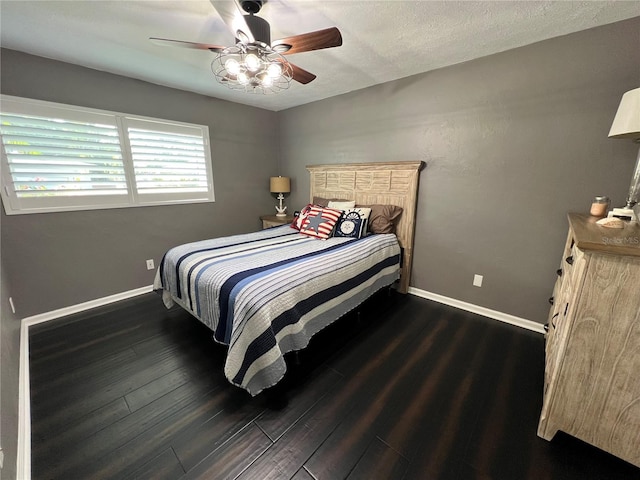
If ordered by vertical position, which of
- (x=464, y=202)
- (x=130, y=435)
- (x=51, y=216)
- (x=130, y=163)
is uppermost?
(x=130, y=163)

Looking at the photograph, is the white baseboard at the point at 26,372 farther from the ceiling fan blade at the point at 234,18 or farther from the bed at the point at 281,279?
the ceiling fan blade at the point at 234,18

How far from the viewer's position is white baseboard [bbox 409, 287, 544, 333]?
89.0 inches

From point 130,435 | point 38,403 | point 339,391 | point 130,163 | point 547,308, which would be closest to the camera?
point 130,435

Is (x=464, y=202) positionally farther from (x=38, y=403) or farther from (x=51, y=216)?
(x=51, y=216)

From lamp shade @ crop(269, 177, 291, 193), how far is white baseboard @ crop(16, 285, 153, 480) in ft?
7.13

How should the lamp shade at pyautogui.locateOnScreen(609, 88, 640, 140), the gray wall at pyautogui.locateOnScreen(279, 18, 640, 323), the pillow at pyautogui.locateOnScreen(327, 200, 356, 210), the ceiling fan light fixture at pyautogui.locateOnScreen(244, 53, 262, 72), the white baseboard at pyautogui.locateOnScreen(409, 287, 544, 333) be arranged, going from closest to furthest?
1. the lamp shade at pyautogui.locateOnScreen(609, 88, 640, 140)
2. the ceiling fan light fixture at pyautogui.locateOnScreen(244, 53, 262, 72)
3. the gray wall at pyautogui.locateOnScreen(279, 18, 640, 323)
4. the white baseboard at pyautogui.locateOnScreen(409, 287, 544, 333)
5. the pillow at pyautogui.locateOnScreen(327, 200, 356, 210)

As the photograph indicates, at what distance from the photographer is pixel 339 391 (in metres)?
1.60

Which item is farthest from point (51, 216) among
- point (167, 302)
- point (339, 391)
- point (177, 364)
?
point (339, 391)

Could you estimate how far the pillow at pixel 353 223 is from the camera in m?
2.75

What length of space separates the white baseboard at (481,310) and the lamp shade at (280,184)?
240 centimetres

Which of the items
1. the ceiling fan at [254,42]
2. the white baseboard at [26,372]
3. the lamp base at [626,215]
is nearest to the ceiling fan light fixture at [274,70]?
the ceiling fan at [254,42]

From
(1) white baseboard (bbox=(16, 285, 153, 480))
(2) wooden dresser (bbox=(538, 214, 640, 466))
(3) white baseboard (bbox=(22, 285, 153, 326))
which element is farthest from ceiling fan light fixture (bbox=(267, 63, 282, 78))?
(3) white baseboard (bbox=(22, 285, 153, 326))

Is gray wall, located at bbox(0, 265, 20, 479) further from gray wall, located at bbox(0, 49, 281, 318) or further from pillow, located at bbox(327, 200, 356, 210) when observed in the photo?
pillow, located at bbox(327, 200, 356, 210)

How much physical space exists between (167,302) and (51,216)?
136 centimetres
